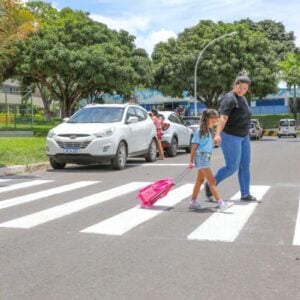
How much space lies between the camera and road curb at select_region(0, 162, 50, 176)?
44.3 ft

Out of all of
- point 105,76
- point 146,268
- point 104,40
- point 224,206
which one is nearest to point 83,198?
point 224,206

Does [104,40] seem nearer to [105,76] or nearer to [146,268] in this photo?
[105,76]

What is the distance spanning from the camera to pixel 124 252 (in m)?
5.71

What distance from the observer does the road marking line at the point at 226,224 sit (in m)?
6.39

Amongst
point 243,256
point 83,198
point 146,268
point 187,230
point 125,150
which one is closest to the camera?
point 146,268

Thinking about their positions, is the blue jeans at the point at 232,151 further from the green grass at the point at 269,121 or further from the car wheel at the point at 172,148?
the green grass at the point at 269,121

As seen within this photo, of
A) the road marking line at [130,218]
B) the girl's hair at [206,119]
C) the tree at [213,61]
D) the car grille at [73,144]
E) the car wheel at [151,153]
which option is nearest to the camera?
the road marking line at [130,218]

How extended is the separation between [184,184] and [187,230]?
4.57 meters

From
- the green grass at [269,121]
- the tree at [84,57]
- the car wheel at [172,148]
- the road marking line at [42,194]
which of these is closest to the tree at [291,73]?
the green grass at [269,121]

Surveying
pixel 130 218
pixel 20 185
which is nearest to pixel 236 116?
pixel 130 218

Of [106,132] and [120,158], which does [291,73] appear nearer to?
[120,158]

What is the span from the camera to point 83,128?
14.2m

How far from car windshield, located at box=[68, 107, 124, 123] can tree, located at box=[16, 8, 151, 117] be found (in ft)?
49.4

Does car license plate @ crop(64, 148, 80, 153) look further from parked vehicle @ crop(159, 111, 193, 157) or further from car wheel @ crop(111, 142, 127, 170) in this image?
parked vehicle @ crop(159, 111, 193, 157)
